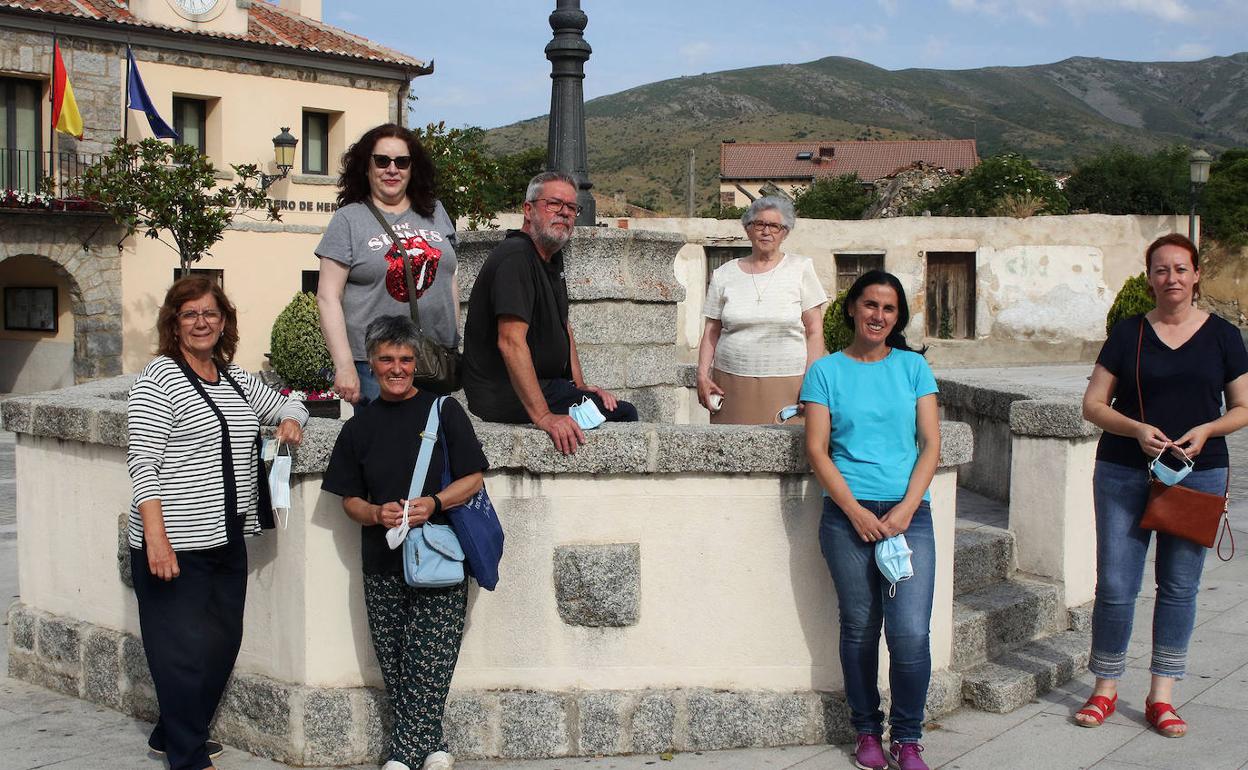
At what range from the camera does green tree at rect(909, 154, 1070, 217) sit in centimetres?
3297

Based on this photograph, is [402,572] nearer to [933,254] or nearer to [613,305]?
[613,305]

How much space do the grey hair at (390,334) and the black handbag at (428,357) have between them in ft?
0.92

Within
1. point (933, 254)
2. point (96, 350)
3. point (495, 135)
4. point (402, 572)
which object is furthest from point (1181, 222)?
point (495, 135)

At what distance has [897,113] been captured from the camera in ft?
415

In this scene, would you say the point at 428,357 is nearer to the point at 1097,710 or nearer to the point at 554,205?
the point at 554,205

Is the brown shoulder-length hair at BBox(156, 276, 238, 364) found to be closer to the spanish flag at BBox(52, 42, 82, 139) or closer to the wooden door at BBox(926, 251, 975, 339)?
the spanish flag at BBox(52, 42, 82, 139)

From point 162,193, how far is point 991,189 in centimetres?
2224

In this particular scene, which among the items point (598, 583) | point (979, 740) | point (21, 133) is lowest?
point (979, 740)

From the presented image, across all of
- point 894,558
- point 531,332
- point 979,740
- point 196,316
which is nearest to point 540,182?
point 531,332

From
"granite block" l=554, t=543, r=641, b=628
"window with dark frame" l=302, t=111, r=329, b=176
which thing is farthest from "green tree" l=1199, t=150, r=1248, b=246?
"granite block" l=554, t=543, r=641, b=628

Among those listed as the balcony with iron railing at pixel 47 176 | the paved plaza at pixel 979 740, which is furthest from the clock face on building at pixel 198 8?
the paved plaza at pixel 979 740

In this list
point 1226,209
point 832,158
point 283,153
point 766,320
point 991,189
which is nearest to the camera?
point 766,320

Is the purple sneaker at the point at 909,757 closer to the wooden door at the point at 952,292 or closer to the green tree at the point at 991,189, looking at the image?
the wooden door at the point at 952,292

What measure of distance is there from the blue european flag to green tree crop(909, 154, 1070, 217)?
19.7 meters
